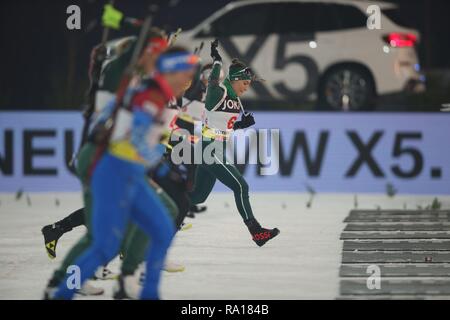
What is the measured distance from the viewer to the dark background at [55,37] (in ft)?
82.1

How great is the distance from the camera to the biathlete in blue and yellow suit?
8098mm

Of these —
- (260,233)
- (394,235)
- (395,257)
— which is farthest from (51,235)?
(394,235)

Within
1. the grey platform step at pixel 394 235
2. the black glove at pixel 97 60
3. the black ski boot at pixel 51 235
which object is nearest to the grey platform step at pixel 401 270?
the grey platform step at pixel 394 235

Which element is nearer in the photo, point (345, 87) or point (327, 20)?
point (345, 87)

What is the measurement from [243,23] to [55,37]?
579 cm

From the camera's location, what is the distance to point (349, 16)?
21.2m

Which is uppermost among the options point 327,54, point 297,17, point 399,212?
point 297,17

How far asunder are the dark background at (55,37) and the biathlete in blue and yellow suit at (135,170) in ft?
51.4

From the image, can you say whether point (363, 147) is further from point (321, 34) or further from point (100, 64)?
point (100, 64)

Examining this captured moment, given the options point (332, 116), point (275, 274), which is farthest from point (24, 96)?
point (275, 274)

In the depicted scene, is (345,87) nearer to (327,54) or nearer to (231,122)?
(327,54)

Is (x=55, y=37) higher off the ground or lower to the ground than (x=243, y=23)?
lower

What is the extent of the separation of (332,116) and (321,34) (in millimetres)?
3110

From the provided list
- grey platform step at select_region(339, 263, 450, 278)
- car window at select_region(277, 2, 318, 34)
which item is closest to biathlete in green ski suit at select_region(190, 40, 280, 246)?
grey platform step at select_region(339, 263, 450, 278)
